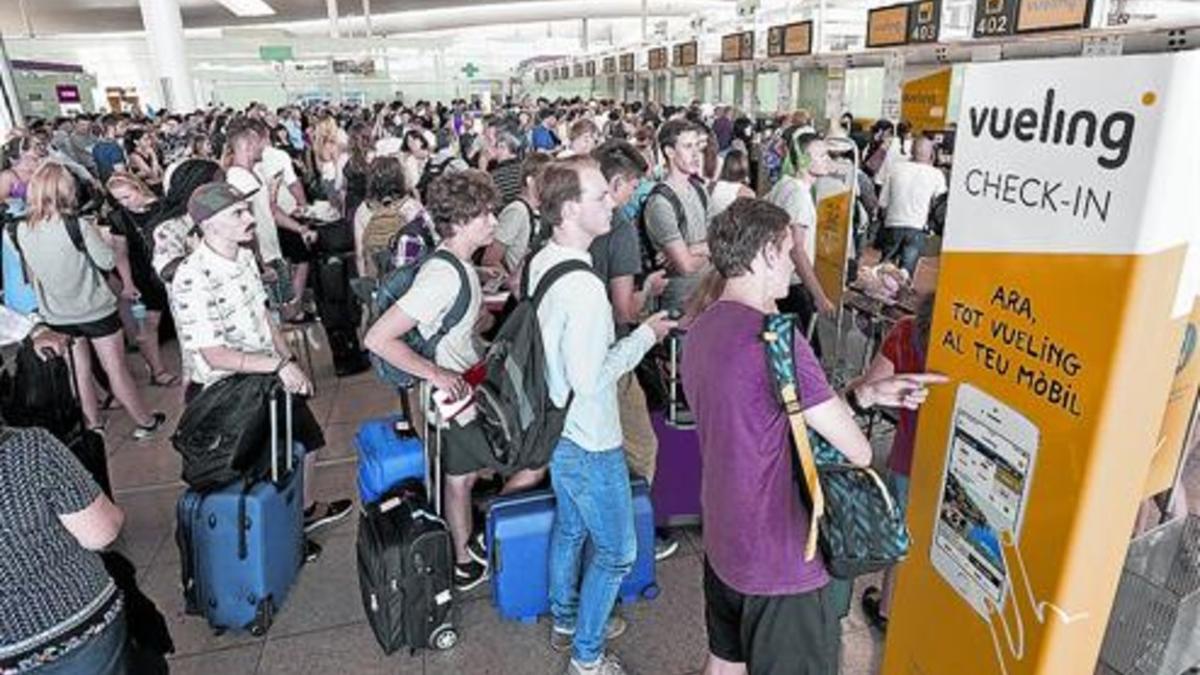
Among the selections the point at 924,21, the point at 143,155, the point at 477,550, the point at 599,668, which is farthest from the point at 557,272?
the point at 143,155

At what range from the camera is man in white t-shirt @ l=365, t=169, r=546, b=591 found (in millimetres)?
2488

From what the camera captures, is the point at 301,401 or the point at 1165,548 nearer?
the point at 1165,548

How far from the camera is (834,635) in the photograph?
1883 mm

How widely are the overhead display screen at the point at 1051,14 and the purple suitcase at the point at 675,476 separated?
442 cm

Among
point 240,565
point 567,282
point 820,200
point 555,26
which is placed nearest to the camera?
point 567,282

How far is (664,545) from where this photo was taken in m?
3.30

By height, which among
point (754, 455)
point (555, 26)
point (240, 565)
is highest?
point (555, 26)

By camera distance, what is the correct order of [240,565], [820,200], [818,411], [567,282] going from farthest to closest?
[820,200], [240,565], [567,282], [818,411]

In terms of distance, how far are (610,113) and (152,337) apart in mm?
7438

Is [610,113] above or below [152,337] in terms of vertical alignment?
above

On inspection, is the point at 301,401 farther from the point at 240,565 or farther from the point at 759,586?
the point at 759,586

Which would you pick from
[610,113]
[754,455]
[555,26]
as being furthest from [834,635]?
[555,26]

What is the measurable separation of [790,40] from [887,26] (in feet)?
8.29

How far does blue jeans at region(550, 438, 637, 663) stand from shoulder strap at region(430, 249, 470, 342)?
60 centimetres
